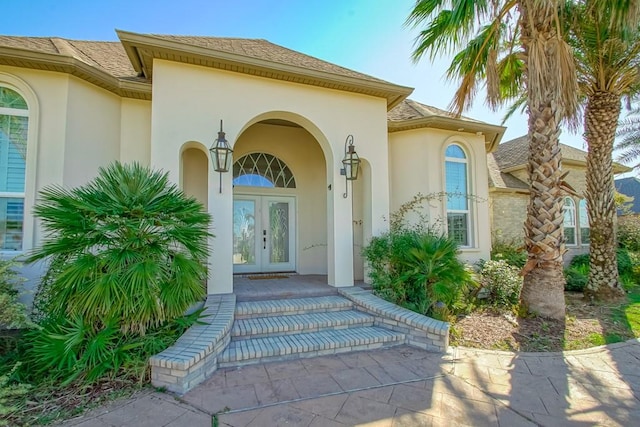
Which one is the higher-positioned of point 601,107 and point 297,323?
point 601,107

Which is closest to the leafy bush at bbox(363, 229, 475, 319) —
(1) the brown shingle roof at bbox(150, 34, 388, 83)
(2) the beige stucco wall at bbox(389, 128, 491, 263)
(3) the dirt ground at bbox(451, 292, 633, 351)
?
(3) the dirt ground at bbox(451, 292, 633, 351)

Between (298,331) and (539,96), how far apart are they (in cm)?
673

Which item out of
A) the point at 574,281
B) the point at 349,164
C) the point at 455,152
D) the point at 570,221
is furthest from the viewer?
the point at 570,221

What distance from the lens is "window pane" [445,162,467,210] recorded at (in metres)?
9.79

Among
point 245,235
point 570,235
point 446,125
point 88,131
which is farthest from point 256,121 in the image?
point 570,235

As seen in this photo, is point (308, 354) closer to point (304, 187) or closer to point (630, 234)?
point (304, 187)

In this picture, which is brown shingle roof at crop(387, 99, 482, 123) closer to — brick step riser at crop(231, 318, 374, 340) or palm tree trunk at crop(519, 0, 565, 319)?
palm tree trunk at crop(519, 0, 565, 319)

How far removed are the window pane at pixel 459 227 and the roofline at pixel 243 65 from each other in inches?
156

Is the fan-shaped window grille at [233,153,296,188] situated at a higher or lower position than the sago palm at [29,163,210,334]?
higher

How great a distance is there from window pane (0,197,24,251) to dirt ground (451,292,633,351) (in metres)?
8.35

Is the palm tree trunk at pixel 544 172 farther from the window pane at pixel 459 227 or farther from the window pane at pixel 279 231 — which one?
the window pane at pixel 279 231

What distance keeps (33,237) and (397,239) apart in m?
7.29

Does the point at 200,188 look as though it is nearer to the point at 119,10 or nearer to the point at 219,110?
the point at 219,110

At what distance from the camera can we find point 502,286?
24.7 feet
